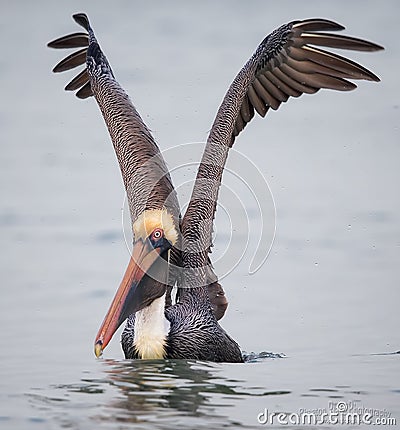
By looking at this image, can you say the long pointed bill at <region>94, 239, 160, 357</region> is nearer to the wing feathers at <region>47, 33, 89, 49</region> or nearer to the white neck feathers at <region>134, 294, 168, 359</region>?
the white neck feathers at <region>134, 294, 168, 359</region>

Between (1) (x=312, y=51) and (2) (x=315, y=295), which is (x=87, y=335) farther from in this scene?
(1) (x=312, y=51)

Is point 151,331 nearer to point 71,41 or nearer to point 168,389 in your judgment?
point 168,389

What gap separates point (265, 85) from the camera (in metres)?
9.87

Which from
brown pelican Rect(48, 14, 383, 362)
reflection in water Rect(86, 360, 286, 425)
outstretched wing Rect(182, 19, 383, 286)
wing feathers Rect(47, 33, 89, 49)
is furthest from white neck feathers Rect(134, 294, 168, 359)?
wing feathers Rect(47, 33, 89, 49)

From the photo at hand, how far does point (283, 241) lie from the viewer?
11898mm

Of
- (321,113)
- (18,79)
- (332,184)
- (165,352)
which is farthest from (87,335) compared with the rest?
(18,79)

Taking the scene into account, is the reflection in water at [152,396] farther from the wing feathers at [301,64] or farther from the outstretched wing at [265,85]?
the wing feathers at [301,64]

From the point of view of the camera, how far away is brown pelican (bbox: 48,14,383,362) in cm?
867

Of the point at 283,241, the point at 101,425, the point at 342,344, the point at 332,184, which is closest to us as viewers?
the point at 101,425

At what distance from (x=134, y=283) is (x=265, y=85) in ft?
7.30

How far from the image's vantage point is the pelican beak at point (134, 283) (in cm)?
839

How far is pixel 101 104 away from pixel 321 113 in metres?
6.72

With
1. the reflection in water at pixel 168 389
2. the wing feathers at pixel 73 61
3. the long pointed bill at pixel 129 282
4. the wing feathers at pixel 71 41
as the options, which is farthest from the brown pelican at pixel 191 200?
the wing feathers at pixel 73 61

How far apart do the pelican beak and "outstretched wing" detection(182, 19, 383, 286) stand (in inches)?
17.8
